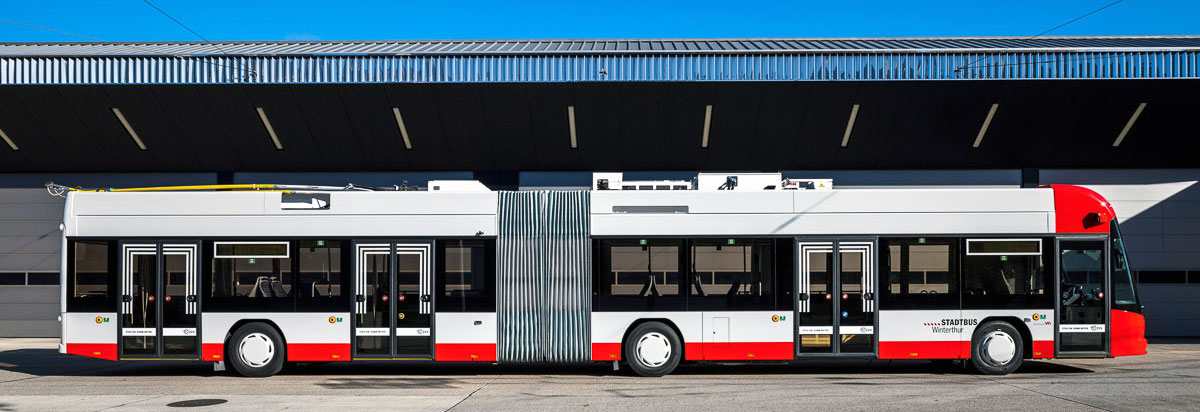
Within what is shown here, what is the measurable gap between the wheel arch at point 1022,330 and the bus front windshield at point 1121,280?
119 cm

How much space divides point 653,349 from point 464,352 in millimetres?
2545

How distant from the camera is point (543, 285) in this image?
12.6 metres

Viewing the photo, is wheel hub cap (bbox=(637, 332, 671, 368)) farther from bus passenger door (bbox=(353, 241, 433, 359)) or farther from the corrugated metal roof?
the corrugated metal roof

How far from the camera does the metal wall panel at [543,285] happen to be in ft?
41.2

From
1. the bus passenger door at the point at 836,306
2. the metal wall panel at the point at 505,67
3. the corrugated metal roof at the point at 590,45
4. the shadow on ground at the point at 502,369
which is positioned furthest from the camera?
the corrugated metal roof at the point at 590,45

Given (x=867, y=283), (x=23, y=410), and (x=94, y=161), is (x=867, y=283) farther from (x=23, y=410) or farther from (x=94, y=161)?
(x=94, y=161)

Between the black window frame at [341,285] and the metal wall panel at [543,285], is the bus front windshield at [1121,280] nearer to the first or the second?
the metal wall panel at [543,285]

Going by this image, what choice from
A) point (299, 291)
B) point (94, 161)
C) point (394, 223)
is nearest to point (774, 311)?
point (394, 223)

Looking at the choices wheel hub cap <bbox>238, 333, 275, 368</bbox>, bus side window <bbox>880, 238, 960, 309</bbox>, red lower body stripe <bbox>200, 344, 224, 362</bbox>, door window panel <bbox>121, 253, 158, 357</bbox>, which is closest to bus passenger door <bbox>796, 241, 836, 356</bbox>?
bus side window <bbox>880, 238, 960, 309</bbox>

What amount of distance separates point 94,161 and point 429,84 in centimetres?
773

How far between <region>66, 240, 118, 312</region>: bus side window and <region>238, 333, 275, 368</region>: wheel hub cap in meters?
1.87

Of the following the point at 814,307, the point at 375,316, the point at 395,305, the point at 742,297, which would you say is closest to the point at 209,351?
the point at 375,316

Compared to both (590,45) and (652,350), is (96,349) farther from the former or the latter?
(590,45)

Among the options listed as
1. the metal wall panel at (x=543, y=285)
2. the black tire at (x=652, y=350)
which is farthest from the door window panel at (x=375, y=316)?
the black tire at (x=652, y=350)
